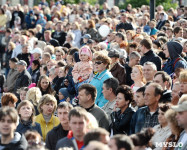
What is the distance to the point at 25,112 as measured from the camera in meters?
8.69

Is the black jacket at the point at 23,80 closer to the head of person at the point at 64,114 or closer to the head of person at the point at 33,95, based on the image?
the head of person at the point at 33,95

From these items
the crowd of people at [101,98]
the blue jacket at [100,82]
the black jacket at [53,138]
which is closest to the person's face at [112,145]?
the crowd of people at [101,98]

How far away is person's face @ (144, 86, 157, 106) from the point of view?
7867mm

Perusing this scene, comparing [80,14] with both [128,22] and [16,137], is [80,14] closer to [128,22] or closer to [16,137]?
[128,22]

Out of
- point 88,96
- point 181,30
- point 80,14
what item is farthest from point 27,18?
point 88,96

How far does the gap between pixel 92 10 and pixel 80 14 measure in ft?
4.98

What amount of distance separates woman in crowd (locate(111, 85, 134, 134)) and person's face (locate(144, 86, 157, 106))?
1.91 feet

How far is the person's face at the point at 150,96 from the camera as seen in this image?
7867mm

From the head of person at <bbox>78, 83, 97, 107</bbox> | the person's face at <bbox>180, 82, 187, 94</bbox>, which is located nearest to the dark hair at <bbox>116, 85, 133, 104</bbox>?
the head of person at <bbox>78, 83, 97, 107</bbox>

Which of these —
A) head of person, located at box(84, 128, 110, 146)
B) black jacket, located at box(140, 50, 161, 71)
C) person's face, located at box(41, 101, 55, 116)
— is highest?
black jacket, located at box(140, 50, 161, 71)

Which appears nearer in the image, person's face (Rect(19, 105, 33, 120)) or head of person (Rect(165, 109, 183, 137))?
head of person (Rect(165, 109, 183, 137))

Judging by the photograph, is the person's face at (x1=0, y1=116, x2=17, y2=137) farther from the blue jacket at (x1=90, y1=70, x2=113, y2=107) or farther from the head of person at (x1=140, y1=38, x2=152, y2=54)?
the head of person at (x1=140, y1=38, x2=152, y2=54)

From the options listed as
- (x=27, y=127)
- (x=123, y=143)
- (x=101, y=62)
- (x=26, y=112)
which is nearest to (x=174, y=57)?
(x=101, y=62)

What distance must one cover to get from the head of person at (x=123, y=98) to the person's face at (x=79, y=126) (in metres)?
1.99
